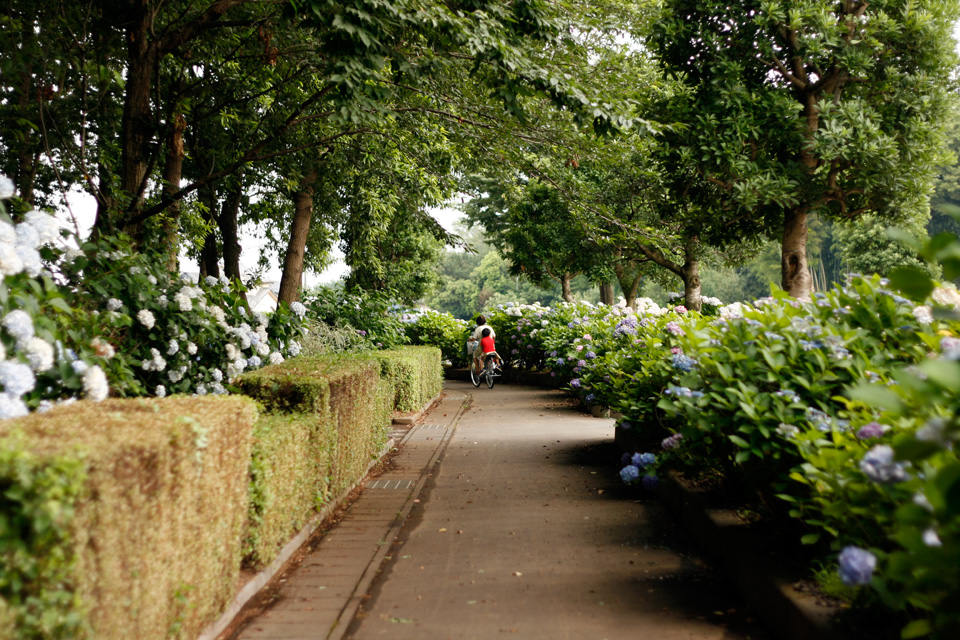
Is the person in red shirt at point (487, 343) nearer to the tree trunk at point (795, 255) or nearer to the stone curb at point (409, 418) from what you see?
the stone curb at point (409, 418)

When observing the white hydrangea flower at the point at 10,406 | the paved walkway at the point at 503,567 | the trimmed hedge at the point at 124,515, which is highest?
the white hydrangea flower at the point at 10,406

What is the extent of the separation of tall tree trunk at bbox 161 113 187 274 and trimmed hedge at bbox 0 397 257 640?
523 cm

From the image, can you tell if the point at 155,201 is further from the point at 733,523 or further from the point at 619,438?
the point at 733,523

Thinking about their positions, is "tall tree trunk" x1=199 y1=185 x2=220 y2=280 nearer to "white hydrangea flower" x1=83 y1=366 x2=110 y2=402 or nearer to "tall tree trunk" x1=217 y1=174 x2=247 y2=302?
"tall tree trunk" x1=217 y1=174 x2=247 y2=302

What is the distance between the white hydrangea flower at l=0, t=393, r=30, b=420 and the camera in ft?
9.67

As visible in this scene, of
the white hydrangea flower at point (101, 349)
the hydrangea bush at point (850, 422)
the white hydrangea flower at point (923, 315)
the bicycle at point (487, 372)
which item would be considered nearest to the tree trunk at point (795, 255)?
the hydrangea bush at point (850, 422)

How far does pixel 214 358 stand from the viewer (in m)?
6.45

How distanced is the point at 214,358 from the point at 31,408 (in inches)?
106

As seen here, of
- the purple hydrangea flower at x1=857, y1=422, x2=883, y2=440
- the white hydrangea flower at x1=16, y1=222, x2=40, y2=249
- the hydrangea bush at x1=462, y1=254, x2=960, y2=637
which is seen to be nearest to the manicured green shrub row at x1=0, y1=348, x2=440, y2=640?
the white hydrangea flower at x1=16, y1=222, x2=40, y2=249

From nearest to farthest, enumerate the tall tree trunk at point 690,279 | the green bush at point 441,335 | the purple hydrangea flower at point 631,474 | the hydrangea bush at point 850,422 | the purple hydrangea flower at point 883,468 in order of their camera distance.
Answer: the hydrangea bush at point 850,422 < the purple hydrangea flower at point 883,468 < the purple hydrangea flower at point 631,474 < the tall tree trunk at point 690,279 < the green bush at point 441,335

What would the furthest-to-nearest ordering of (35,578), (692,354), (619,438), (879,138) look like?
1. (879,138)
2. (619,438)
3. (692,354)
4. (35,578)

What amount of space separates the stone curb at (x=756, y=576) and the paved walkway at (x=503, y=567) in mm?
117

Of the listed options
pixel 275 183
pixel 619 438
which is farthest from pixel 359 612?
pixel 275 183

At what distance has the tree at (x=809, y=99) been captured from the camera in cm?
948
